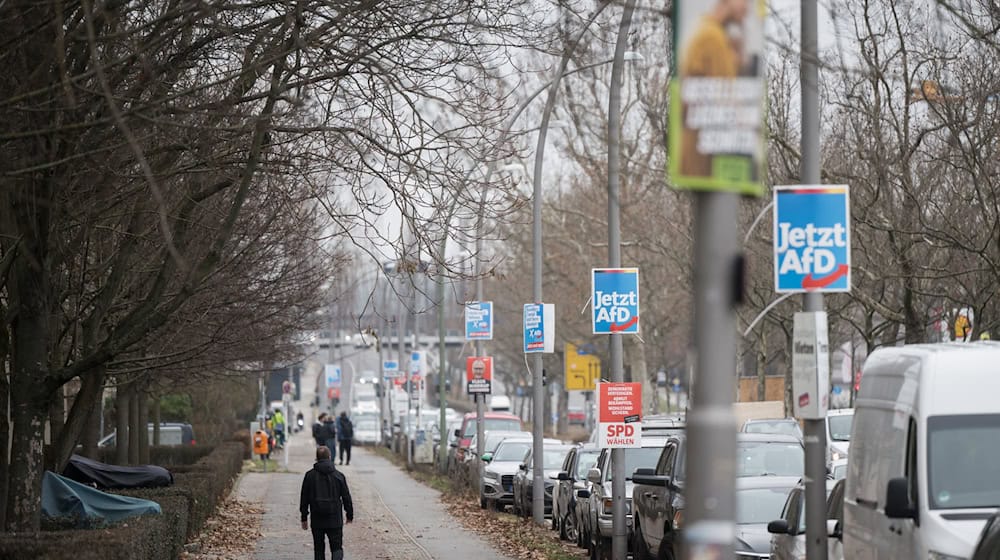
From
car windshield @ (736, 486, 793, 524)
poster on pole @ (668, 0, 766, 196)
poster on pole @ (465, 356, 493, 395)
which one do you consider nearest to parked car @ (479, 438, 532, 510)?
poster on pole @ (465, 356, 493, 395)

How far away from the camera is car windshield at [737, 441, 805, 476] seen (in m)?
17.4

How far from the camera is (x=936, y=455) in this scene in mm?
10219

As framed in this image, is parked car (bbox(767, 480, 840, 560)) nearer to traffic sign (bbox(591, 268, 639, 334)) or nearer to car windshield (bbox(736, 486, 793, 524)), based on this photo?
car windshield (bbox(736, 486, 793, 524))

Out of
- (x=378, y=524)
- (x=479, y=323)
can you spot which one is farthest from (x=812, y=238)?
(x=479, y=323)

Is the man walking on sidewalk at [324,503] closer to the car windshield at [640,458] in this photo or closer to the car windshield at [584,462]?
the car windshield at [640,458]

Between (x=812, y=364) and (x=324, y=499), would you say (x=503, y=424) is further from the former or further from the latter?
(x=812, y=364)

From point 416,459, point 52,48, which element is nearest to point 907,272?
point 52,48

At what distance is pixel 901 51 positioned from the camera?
791 inches

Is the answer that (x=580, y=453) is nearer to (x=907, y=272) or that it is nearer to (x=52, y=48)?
(x=907, y=272)

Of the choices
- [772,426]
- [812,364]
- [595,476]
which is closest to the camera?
[812,364]

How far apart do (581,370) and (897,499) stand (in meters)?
45.5

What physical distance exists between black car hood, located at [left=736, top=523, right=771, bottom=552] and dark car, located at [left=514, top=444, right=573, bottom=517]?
1180 cm

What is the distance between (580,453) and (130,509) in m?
10.2

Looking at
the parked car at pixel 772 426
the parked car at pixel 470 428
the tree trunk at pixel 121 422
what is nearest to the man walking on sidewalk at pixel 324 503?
the tree trunk at pixel 121 422
